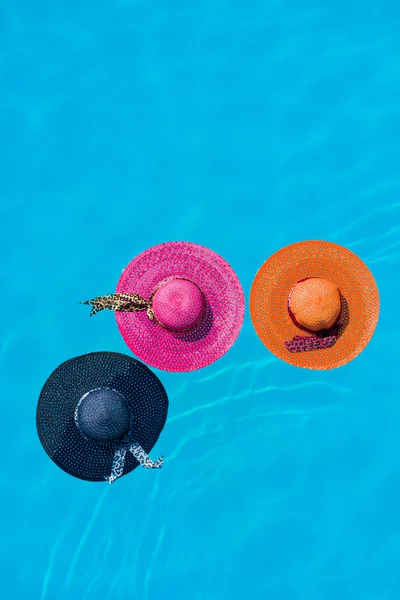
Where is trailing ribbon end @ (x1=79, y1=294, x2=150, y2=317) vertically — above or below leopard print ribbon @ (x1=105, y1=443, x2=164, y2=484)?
above

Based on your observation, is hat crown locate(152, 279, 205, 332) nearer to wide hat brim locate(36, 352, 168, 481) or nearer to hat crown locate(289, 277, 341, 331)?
wide hat brim locate(36, 352, 168, 481)

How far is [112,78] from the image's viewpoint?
4.92 metres

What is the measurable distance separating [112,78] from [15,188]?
1.10m

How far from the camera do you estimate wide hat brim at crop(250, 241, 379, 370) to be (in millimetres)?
4207

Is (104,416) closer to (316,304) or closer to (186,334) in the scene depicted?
(186,334)

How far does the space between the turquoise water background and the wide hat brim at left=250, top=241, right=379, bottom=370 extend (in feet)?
1.48

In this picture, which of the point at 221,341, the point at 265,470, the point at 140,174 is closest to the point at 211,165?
the point at 140,174

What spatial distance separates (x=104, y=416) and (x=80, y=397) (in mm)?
395

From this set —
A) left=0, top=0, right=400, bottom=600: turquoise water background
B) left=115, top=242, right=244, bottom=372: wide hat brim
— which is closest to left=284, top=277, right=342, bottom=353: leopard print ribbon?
left=115, top=242, right=244, bottom=372: wide hat brim

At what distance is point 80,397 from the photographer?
4.20 metres

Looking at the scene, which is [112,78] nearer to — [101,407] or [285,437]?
[101,407]

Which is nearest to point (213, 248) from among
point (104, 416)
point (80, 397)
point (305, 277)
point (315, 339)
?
point (305, 277)

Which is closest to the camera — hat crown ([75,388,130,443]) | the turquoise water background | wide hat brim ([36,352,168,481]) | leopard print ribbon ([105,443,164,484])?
hat crown ([75,388,130,443])

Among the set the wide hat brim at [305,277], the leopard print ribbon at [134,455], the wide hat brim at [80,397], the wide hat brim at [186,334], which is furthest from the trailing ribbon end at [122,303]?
the leopard print ribbon at [134,455]
